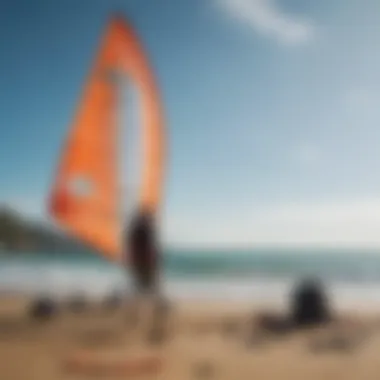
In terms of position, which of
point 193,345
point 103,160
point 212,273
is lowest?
point 193,345

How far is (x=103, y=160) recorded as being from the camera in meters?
1.87

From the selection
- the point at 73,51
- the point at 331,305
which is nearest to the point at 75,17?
the point at 73,51

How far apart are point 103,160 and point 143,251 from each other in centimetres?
26

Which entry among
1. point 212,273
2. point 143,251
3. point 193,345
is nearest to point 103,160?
point 143,251

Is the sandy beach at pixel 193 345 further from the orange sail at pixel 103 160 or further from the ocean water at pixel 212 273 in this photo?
the orange sail at pixel 103 160

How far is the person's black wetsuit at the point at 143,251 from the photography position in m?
1.87

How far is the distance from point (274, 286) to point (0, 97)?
34.2 inches

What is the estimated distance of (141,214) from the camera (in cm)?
188

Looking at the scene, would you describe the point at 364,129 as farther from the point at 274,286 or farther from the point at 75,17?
the point at 75,17

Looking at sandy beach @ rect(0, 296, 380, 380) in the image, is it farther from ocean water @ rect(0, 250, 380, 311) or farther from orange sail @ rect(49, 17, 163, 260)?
orange sail @ rect(49, 17, 163, 260)

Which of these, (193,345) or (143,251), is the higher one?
(143,251)

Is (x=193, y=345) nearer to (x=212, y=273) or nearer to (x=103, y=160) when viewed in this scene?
(x=212, y=273)

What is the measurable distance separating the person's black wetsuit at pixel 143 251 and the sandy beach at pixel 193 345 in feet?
0.28

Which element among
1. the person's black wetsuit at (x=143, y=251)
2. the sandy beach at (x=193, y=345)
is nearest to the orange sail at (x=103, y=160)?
the person's black wetsuit at (x=143, y=251)
